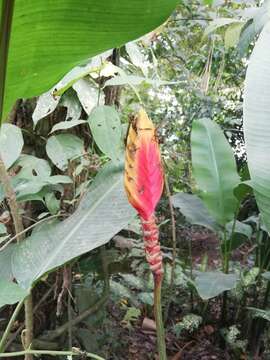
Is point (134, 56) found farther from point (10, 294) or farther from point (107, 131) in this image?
point (10, 294)

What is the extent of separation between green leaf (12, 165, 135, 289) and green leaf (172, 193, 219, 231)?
0.71 metres

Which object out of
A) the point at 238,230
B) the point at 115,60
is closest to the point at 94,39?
the point at 115,60

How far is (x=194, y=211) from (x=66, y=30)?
3.52ft

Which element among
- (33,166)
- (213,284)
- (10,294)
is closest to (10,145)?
(33,166)

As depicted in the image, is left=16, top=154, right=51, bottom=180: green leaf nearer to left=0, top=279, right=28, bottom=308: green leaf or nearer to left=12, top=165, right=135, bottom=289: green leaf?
left=12, top=165, right=135, bottom=289: green leaf

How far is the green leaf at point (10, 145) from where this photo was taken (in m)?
0.90

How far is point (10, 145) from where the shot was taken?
91 cm

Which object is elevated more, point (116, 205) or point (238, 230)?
point (116, 205)

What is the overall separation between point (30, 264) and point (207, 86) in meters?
2.53

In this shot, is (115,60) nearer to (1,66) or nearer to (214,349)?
(1,66)

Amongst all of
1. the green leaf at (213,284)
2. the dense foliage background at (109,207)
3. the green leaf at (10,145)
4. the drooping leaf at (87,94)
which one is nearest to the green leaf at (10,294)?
the dense foliage background at (109,207)

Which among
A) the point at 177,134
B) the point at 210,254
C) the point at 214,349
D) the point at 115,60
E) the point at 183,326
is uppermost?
the point at 115,60

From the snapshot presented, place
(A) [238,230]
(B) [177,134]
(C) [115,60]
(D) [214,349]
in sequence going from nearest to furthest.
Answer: (C) [115,60] < (A) [238,230] < (D) [214,349] < (B) [177,134]

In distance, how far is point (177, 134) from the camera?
9.70ft
